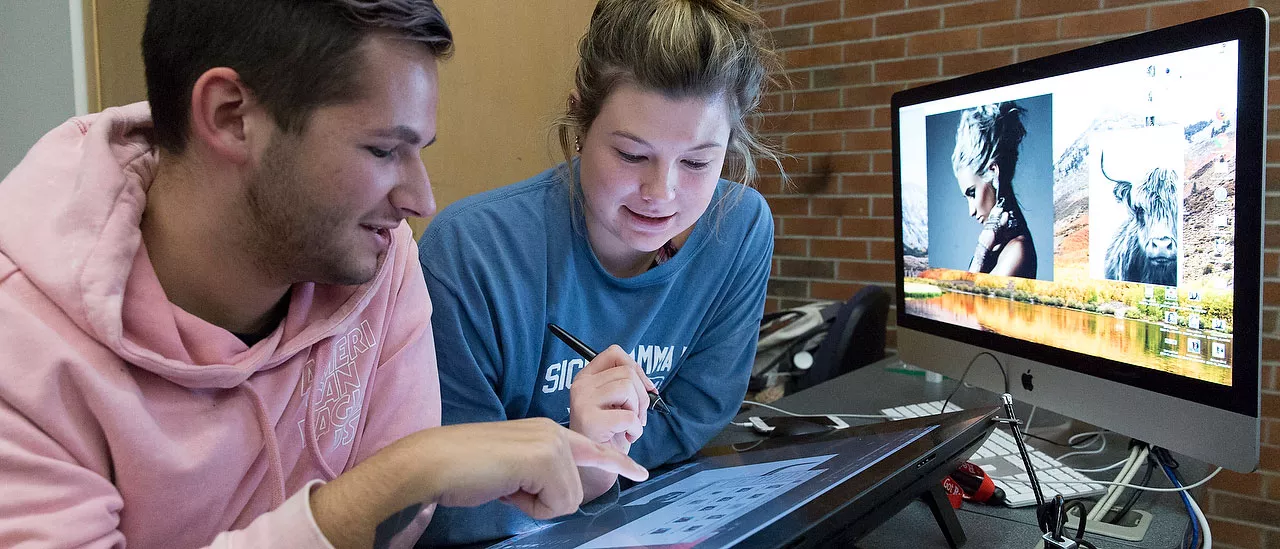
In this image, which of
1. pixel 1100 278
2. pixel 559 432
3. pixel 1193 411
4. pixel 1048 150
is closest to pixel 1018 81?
pixel 1048 150

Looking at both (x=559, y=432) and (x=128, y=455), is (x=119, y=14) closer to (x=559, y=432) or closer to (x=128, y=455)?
(x=128, y=455)

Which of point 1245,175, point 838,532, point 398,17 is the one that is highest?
point 398,17

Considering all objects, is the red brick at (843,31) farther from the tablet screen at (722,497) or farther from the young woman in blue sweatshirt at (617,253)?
the tablet screen at (722,497)

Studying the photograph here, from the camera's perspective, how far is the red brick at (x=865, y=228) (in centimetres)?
282

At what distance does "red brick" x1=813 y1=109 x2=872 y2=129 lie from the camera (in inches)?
112

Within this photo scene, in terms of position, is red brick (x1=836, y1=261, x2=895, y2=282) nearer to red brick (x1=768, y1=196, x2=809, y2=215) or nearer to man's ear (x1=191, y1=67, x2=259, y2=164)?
red brick (x1=768, y1=196, x2=809, y2=215)

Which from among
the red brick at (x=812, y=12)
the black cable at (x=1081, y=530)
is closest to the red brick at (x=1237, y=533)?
the black cable at (x=1081, y=530)

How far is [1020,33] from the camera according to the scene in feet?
8.30

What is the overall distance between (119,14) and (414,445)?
1.18m

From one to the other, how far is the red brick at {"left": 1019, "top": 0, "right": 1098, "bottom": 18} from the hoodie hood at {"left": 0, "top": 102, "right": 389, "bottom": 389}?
245 centimetres

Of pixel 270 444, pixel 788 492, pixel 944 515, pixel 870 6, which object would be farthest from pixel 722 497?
pixel 870 6

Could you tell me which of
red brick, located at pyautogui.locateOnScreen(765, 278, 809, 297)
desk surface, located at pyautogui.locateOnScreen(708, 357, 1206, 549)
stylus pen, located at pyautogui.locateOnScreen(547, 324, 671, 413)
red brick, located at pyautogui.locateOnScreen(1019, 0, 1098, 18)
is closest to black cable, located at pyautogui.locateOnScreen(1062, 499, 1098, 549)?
desk surface, located at pyautogui.locateOnScreen(708, 357, 1206, 549)

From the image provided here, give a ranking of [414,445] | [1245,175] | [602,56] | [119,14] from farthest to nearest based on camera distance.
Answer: [119,14] → [602,56] → [1245,175] → [414,445]

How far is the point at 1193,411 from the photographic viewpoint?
101cm
